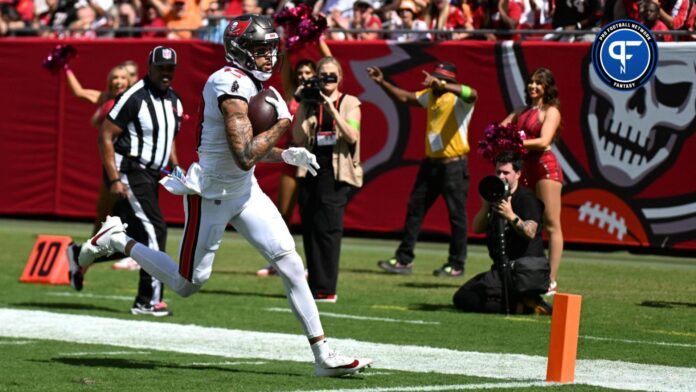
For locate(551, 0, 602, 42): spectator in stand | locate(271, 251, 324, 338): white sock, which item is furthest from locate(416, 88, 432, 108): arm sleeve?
locate(271, 251, 324, 338): white sock

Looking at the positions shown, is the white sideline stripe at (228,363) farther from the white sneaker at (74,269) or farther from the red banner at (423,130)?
the red banner at (423,130)

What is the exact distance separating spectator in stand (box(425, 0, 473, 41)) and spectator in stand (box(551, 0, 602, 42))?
129 centimetres

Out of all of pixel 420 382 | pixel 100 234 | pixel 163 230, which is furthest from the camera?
pixel 163 230

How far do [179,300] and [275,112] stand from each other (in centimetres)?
469

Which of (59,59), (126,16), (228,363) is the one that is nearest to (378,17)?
(126,16)

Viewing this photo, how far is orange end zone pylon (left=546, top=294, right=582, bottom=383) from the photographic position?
7031mm

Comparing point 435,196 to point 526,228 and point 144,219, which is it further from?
point 144,219

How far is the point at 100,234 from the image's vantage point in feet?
27.8

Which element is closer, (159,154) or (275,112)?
(275,112)

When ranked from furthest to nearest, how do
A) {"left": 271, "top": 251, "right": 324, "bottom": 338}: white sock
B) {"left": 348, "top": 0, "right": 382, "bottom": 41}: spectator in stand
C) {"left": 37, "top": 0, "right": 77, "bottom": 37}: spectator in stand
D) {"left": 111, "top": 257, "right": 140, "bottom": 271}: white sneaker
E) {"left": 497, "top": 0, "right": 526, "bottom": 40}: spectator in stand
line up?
1. {"left": 37, "top": 0, "right": 77, "bottom": 37}: spectator in stand
2. {"left": 348, "top": 0, "right": 382, "bottom": 41}: spectator in stand
3. {"left": 497, "top": 0, "right": 526, "bottom": 40}: spectator in stand
4. {"left": 111, "top": 257, "right": 140, "bottom": 271}: white sneaker
5. {"left": 271, "top": 251, "right": 324, "bottom": 338}: white sock

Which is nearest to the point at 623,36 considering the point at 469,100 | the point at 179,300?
the point at 469,100

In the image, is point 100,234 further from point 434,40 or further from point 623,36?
point 434,40

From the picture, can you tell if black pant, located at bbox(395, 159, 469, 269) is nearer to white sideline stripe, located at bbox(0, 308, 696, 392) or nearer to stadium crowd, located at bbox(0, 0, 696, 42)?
stadium crowd, located at bbox(0, 0, 696, 42)

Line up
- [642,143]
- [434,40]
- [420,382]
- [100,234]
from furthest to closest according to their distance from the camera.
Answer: [434,40], [642,143], [100,234], [420,382]
